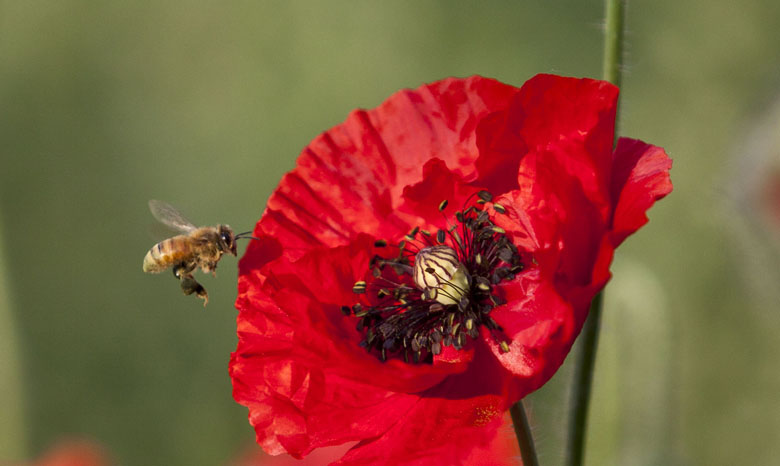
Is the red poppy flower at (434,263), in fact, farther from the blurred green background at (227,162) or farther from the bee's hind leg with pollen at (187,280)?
the blurred green background at (227,162)

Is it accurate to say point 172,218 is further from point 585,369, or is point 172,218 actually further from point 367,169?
point 585,369

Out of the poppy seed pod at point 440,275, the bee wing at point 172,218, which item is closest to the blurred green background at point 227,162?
the bee wing at point 172,218

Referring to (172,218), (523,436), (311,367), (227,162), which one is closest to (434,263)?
(311,367)

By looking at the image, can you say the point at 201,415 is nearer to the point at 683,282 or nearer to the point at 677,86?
the point at 683,282

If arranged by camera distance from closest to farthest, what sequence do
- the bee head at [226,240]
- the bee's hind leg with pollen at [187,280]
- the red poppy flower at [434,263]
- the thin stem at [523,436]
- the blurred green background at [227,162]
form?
the thin stem at [523,436] → the red poppy flower at [434,263] → the bee's hind leg with pollen at [187,280] → the bee head at [226,240] → the blurred green background at [227,162]

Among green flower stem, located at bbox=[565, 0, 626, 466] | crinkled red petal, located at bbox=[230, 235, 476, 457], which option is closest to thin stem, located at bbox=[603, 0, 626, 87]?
green flower stem, located at bbox=[565, 0, 626, 466]

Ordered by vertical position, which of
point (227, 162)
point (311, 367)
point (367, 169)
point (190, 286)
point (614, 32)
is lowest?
point (227, 162)
